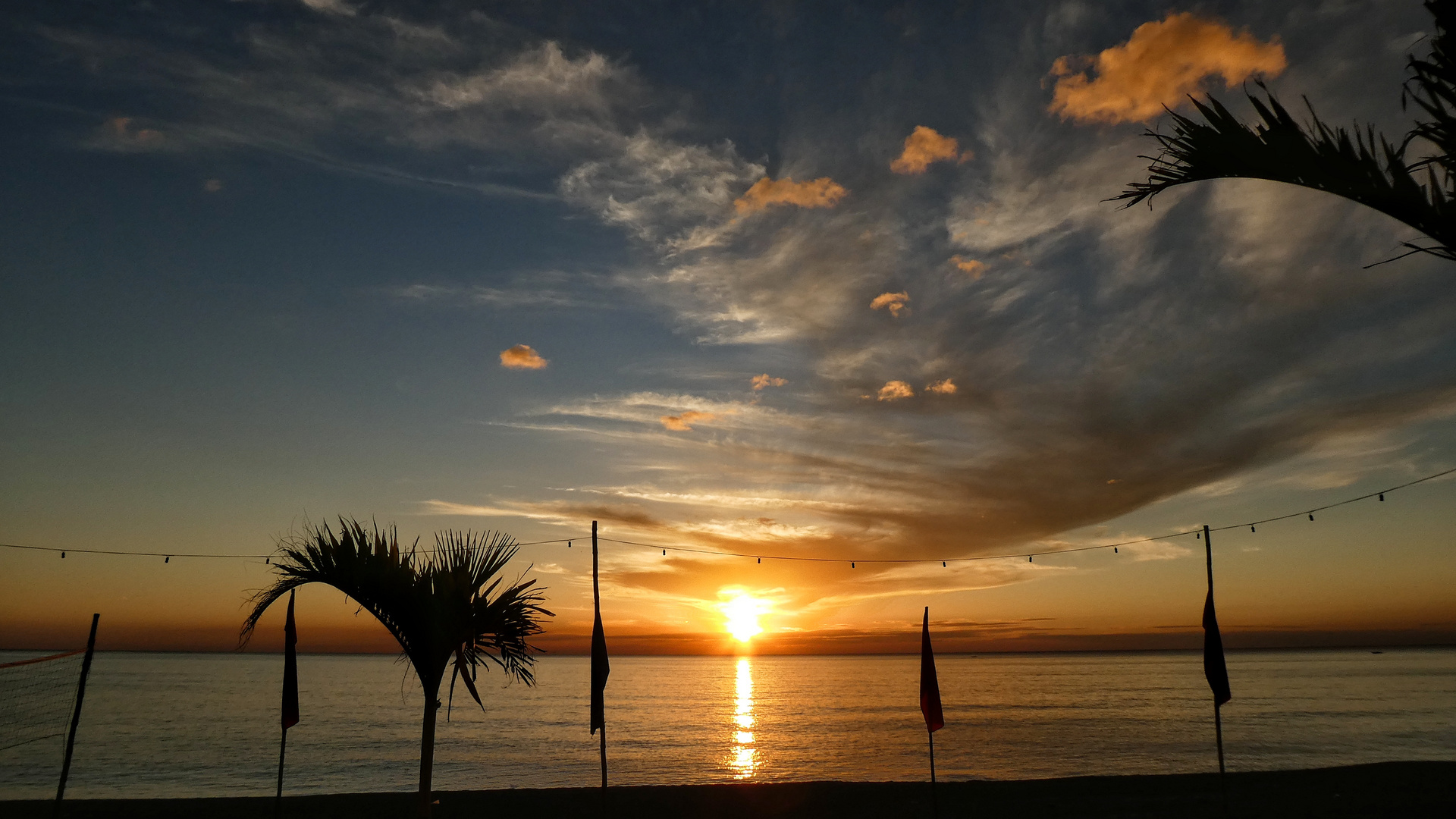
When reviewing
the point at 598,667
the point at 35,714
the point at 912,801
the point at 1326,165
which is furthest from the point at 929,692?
the point at 35,714

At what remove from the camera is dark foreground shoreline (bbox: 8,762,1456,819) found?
17344 mm

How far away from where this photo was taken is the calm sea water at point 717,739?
28.8 metres

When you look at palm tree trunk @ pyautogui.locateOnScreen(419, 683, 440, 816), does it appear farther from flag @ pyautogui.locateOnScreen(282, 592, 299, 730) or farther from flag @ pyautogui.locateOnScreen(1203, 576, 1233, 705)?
flag @ pyautogui.locateOnScreen(1203, 576, 1233, 705)

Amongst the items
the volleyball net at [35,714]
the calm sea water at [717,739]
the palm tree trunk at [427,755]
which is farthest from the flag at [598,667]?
the volleyball net at [35,714]

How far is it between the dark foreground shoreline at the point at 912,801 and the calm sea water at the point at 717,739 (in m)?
6.61

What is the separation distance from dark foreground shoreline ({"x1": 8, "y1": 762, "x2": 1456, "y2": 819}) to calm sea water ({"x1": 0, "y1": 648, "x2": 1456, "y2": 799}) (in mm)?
6607

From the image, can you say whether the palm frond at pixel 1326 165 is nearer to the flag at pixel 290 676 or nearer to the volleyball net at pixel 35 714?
the flag at pixel 290 676

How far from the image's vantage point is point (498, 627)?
1052 cm

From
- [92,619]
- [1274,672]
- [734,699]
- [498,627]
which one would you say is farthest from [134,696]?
[1274,672]

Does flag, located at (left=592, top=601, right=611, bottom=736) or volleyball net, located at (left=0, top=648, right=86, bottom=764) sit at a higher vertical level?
flag, located at (left=592, top=601, right=611, bottom=736)

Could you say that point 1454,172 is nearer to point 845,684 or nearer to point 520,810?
point 520,810

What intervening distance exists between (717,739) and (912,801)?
25544mm

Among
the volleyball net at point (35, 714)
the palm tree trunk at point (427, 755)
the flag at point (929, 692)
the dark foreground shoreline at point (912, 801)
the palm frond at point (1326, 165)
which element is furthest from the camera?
the volleyball net at point (35, 714)

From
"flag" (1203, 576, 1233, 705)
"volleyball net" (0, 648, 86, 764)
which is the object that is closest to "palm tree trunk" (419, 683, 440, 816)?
"flag" (1203, 576, 1233, 705)
